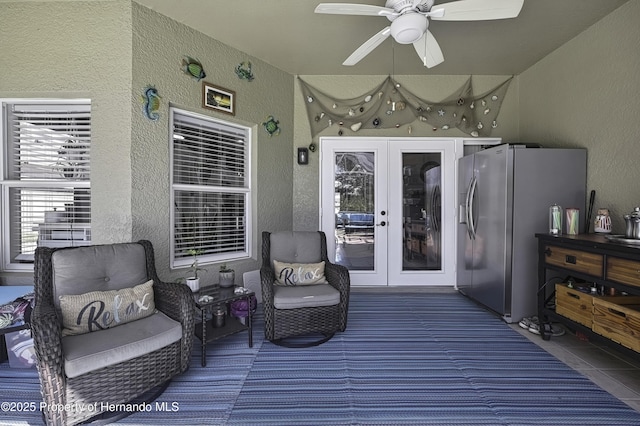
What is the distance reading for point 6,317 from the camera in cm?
196

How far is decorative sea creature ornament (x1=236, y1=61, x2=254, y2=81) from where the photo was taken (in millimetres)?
3384

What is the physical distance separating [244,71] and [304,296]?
2597mm

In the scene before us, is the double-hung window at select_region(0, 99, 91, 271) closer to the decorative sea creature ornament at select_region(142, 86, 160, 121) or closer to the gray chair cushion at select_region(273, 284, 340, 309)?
the decorative sea creature ornament at select_region(142, 86, 160, 121)

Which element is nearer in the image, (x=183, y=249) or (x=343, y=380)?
(x=343, y=380)

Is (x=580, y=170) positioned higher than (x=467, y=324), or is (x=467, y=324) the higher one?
(x=580, y=170)

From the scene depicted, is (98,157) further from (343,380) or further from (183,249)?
(343,380)

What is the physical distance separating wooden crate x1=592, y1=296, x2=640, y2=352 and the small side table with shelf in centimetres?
260

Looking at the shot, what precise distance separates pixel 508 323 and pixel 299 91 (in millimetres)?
3646

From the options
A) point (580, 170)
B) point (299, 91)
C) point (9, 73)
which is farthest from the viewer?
point (299, 91)

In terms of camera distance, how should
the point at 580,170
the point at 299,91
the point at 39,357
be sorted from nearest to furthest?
the point at 39,357, the point at 580,170, the point at 299,91

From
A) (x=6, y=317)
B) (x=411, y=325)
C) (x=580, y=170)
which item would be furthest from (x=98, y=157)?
(x=580, y=170)

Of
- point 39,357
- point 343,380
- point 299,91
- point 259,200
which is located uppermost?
point 299,91

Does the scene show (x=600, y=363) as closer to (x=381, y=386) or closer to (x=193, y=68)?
(x=381, y=386)

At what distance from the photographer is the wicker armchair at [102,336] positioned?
1.51 m
